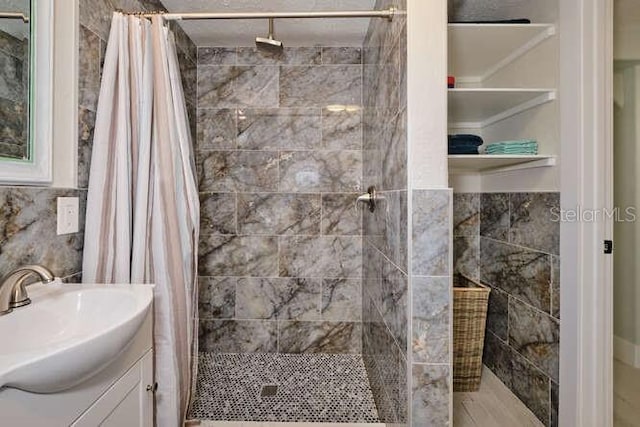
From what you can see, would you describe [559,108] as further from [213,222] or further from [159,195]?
[213,222]

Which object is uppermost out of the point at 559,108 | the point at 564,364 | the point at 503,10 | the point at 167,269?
the point at 503,10

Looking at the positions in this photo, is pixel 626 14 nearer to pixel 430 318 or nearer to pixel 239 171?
pixel 430 318

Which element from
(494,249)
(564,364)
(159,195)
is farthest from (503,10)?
(159,195)

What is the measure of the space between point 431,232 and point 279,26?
Result: 5.89 feet

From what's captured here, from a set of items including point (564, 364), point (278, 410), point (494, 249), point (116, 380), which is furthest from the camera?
point (494, 249)

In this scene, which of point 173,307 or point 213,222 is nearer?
point 173,307

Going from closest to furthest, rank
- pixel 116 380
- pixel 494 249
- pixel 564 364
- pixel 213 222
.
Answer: pixel 116 380
pixel 564 364
pixel 494 249
pixel 213 222

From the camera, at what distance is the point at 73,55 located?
4.15ft

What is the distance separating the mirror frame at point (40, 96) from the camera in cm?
110

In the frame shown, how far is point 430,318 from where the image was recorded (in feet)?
3.88

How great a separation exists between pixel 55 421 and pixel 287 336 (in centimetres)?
182

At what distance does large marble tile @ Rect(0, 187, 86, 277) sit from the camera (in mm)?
1029

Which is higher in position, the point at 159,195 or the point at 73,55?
the point at 73,55

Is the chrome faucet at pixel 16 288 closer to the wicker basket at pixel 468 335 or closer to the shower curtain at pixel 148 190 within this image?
the shower curtain at pixel 148 190
